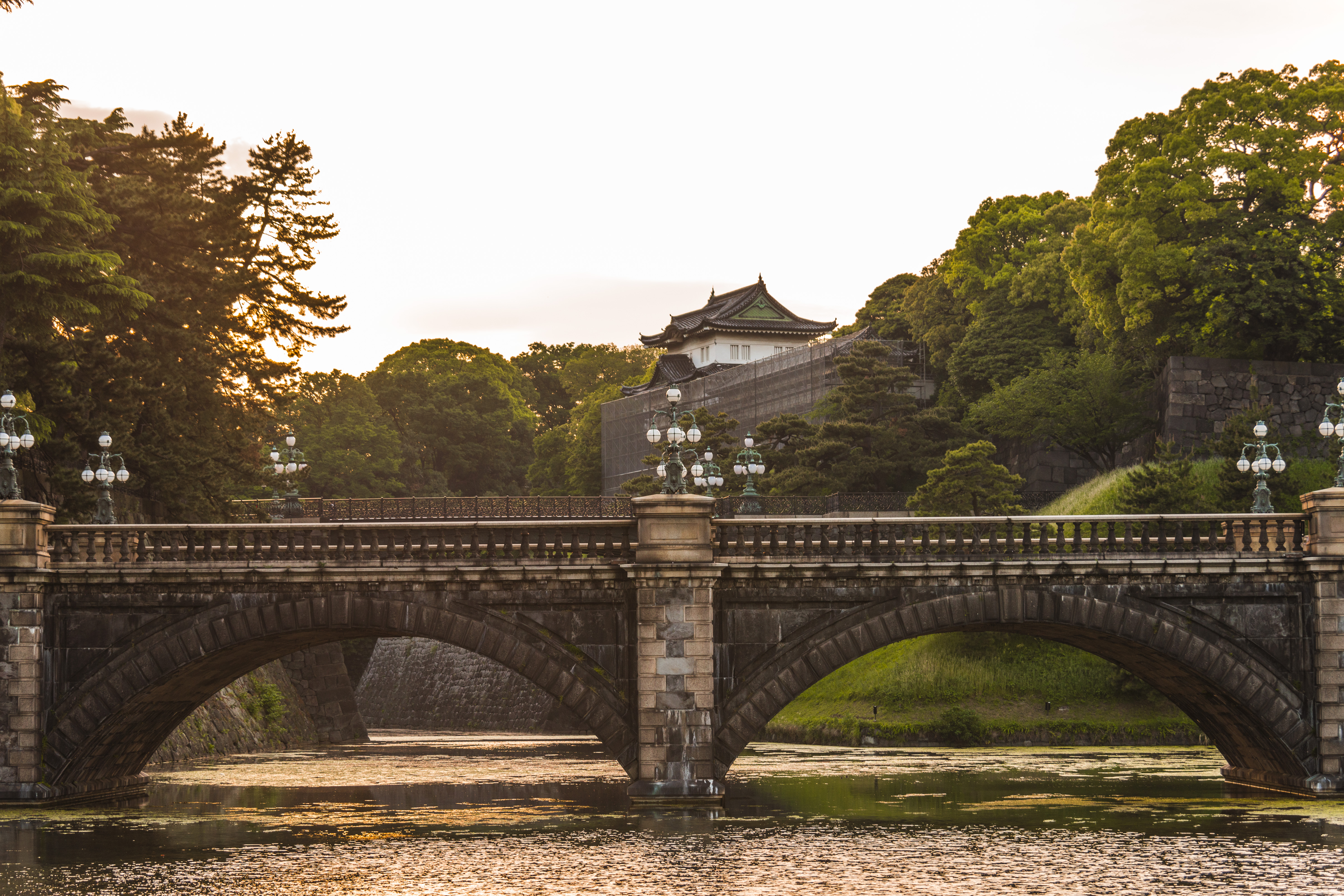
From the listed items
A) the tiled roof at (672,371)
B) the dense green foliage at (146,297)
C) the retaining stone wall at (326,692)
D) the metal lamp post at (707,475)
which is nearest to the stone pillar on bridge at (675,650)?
the metal lamp post at (707,475)

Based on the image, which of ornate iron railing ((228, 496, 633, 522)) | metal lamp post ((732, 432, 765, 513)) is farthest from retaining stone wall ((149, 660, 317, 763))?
metal lamp post ((732, 432, 765, 513))

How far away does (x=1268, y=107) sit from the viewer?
55438mm

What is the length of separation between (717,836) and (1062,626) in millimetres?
8561

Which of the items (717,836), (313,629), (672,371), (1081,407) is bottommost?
(717,836)

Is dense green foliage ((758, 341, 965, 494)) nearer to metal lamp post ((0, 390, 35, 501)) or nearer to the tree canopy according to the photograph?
the tree canopy

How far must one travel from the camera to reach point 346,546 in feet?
94.7

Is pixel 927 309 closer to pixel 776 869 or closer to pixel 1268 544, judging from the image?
pixel 1268 544

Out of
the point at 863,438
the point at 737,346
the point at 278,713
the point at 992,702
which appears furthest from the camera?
the point at 737,346

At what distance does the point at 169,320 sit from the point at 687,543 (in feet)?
84.2

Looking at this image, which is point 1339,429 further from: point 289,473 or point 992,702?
point 289,473

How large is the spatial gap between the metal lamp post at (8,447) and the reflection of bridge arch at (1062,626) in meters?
13.8

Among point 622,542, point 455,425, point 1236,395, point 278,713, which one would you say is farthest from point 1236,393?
point 455,425

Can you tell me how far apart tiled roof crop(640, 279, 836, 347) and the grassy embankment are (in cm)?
4752

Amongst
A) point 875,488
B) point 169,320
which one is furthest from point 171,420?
point 875,488
